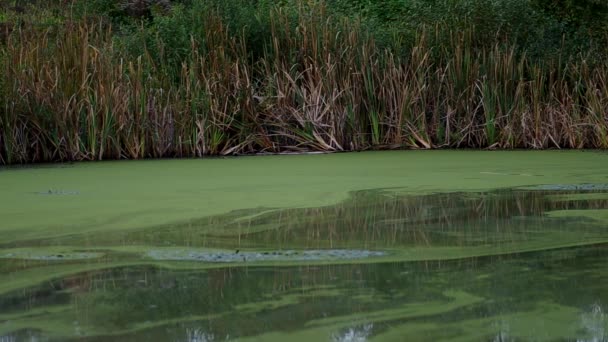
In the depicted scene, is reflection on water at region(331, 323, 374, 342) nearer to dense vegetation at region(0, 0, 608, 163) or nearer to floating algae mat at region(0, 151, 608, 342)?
floating algae mat at region(0, 151, 608, 342)

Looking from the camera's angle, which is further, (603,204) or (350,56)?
(350,56)

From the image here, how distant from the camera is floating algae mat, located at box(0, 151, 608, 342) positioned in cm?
164

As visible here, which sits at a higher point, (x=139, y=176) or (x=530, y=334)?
(x=530, y=334)

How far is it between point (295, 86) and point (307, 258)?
389 centimetres

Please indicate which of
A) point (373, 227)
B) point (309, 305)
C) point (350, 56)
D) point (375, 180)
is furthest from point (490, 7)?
point (309, 305)

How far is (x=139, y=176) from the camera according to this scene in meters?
4.40

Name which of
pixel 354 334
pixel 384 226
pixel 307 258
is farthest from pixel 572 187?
pixel 354 334

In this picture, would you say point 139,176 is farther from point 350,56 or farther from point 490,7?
point 490,7

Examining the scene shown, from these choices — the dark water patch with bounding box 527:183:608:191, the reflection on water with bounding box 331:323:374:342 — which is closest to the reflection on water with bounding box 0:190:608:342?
the reflection on water with bounding box 331:323:374:342

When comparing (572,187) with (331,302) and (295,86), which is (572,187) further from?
(295,86)

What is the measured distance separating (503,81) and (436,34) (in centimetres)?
57

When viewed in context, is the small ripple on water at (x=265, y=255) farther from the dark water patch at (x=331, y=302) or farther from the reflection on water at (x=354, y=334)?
the reflection on water at (x=354, y=334)

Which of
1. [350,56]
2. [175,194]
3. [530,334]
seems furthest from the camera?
[350,56]

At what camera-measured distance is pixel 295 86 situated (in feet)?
19.9
